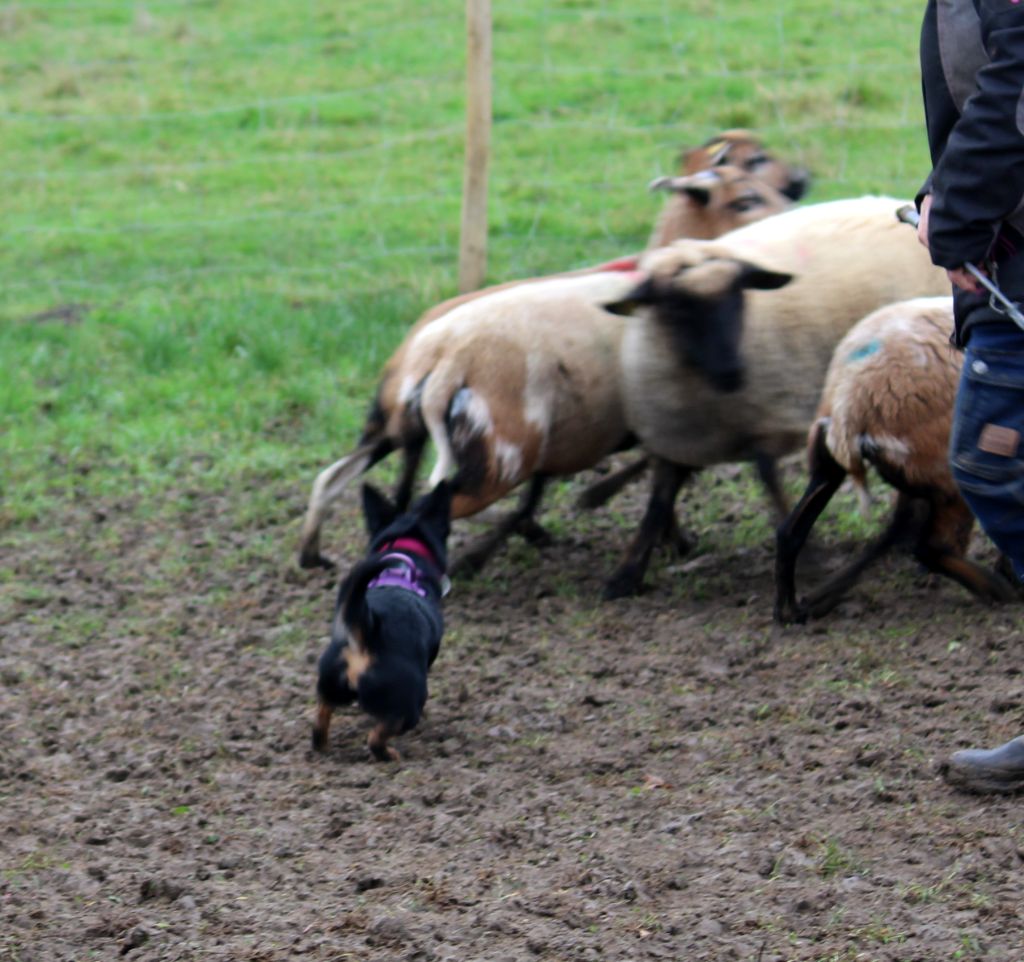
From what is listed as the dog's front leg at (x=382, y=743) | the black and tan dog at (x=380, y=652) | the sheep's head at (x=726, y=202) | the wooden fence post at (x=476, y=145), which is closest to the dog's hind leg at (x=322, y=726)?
the black and tan dog at (x=380, y=652)

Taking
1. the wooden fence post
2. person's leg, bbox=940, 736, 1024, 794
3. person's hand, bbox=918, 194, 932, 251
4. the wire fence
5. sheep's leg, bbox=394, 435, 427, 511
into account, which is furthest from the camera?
the wire fence

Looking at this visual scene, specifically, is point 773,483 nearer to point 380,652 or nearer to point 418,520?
point 418,520

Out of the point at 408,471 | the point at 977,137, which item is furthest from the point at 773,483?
the point at 977,137

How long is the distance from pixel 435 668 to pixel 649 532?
3.50 feet

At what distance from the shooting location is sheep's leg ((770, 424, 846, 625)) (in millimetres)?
5098

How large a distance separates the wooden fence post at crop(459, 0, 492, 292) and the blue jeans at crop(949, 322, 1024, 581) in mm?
5404

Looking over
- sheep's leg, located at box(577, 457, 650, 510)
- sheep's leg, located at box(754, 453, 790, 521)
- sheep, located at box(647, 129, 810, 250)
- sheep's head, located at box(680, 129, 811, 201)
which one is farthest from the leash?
sheep's head, located at box(680, 129, 811, 201)

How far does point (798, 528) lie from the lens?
16.8ft

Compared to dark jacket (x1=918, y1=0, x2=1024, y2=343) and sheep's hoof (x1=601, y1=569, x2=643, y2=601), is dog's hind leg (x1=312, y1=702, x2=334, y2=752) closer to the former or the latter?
sheep's hoof (x1=601, y1=569, x2=643, y2=601)

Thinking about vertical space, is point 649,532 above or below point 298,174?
below

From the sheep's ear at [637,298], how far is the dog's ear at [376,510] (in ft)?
3.52

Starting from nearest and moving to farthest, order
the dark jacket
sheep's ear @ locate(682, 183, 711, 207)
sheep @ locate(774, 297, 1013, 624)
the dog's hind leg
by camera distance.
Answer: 1. the dark jacket
2. the dog's hind leg
3. sheep @ locate(774, 297, 1013, 624)
4. sheep's ear @ locate(682, 183, 711, 207)

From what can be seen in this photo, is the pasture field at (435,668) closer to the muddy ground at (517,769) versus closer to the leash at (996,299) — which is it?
the muddy ground at (517,769)

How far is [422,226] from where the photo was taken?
10.6 m
